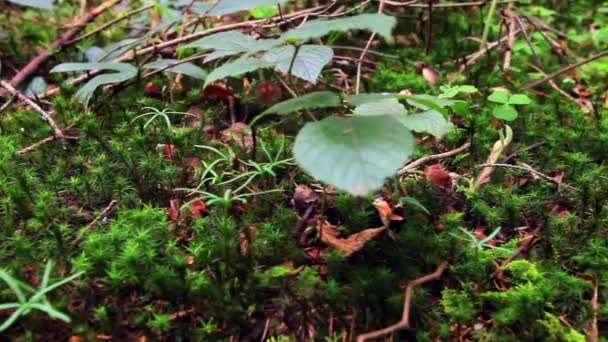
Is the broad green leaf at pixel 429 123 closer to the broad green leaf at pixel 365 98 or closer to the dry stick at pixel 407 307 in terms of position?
the broad green leaf at pixel 365 98

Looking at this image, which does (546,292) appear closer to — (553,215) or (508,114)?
(553,215)

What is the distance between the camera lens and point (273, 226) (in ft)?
4.77

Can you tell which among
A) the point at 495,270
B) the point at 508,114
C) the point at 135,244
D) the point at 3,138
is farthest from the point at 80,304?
the point at 508,114

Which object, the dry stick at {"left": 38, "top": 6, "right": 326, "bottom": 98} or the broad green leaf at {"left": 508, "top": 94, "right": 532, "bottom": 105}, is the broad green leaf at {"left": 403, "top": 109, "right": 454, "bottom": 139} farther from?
the dry stick at {"left": 38, "top": 6, "right": 326, "bottom": 98}

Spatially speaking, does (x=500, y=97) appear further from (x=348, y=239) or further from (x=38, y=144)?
(x=38, y=144)

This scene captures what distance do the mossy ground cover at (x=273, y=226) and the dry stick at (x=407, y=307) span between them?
3 centimetres

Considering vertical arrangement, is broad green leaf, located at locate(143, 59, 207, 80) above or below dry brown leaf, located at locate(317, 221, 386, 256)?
above

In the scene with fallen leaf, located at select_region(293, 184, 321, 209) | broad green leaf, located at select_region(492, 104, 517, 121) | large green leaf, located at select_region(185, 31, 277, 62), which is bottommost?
broad green leaf, located at select_region(492, 104, 517, 121)

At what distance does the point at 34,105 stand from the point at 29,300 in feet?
3.48

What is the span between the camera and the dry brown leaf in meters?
1.35

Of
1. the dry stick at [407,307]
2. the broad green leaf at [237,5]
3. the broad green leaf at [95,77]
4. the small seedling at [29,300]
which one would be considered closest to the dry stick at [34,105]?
the broad green leaf at [95,77]

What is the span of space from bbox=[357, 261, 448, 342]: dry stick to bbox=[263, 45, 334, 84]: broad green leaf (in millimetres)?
627

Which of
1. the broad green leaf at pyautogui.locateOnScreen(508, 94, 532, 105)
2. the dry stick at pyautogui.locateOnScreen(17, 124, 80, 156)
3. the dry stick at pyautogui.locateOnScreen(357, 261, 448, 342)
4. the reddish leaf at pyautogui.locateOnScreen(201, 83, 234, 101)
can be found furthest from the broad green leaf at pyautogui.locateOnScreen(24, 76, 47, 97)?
the broad green leaf at pyautogui.locateOnScreen(508, 94, 532, 105)

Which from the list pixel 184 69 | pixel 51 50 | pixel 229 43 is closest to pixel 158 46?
pixel 184 69
